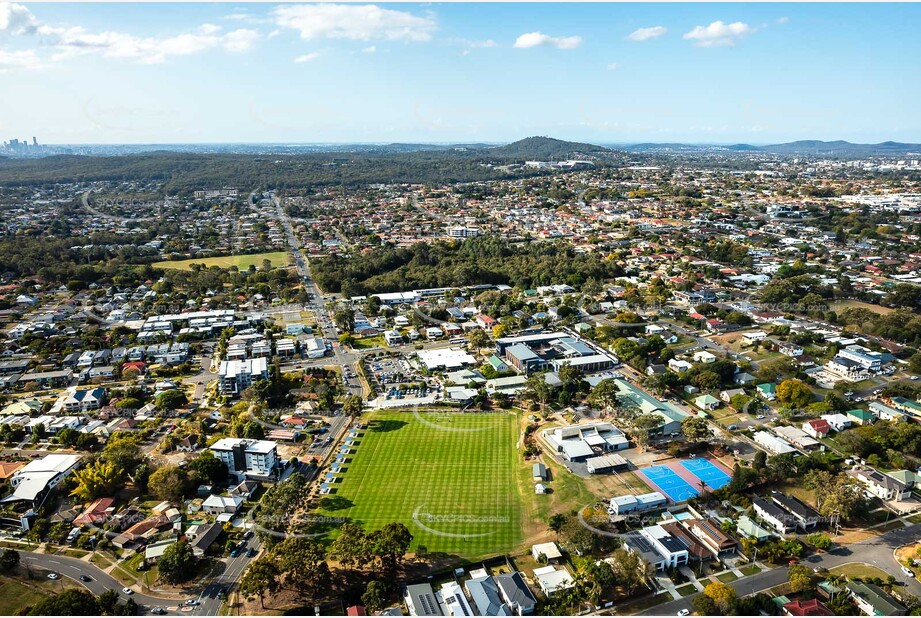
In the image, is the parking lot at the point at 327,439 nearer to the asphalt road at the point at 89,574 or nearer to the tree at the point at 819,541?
the asphalt road at the point at 89,574

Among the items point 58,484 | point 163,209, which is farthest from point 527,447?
point 163,209

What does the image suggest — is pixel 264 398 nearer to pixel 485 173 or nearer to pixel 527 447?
pixel 527 447

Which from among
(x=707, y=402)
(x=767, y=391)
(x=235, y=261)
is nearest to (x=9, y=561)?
(x=707, y=402)

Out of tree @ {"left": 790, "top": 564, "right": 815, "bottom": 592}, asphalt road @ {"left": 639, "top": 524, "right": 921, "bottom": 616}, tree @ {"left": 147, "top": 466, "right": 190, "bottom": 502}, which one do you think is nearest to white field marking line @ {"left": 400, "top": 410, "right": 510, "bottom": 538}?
asphalt road @ {"left": 639, "top": 524, "right": 921, "bottom": 616}

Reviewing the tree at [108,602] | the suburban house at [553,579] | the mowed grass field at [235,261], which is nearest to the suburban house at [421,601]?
the suburban house at [553,579]

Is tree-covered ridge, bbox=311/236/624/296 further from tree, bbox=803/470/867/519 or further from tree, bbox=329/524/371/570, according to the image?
tree, bbox=329/524/371/570
